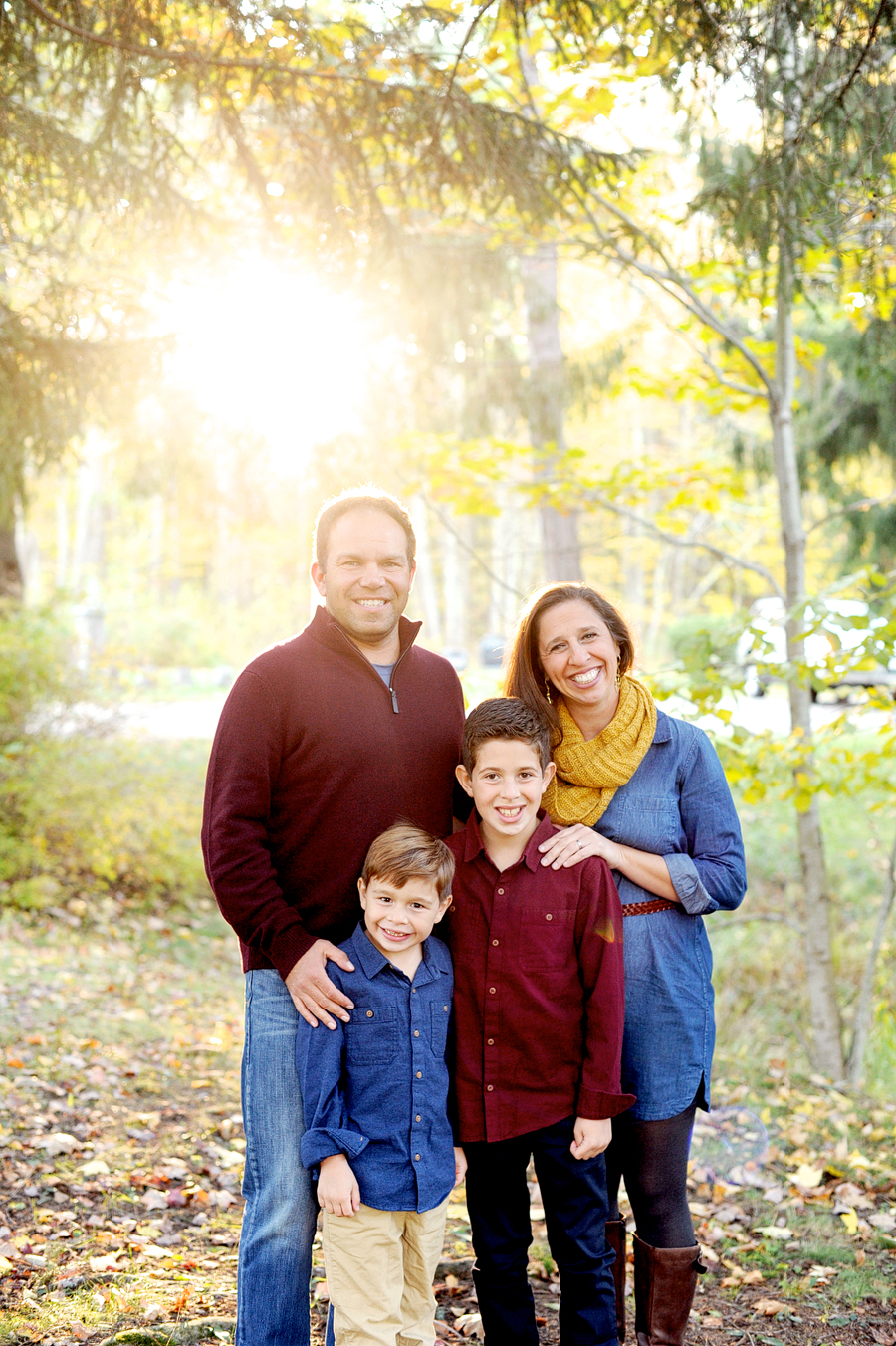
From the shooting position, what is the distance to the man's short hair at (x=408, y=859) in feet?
7.49

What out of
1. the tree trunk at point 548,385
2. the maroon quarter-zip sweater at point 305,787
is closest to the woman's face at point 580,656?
the maroon quarter-zip sweater at point 305,787

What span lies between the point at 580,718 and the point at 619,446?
68.8ft

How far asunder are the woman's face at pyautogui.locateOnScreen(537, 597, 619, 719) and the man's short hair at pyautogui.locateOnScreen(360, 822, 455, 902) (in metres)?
0.54

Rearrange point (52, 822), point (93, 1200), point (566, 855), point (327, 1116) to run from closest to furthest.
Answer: point (327, 1116)
point (566, 855)
point (93, 1200)
point (52, 822)

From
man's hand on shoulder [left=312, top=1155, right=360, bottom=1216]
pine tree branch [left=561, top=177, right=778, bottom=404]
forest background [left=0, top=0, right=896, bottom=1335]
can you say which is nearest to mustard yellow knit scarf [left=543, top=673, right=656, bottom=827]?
man's hand on shoulder [left=312, top=1155, right=360, bottom=1216]

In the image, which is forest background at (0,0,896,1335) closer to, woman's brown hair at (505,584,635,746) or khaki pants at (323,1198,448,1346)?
woman's brown hair at (505,584,635,746)

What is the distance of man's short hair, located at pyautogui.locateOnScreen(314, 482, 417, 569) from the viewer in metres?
2.56

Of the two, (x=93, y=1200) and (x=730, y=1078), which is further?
(x=730, y=1078)

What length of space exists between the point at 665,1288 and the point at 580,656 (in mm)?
1521

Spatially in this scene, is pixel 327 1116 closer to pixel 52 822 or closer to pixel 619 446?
pixel 52 822

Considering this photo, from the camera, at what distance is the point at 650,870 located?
2484 millimetres

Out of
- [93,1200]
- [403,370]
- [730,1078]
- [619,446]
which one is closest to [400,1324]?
[93,1200]

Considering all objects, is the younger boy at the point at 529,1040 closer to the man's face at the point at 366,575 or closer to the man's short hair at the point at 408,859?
the man's short hair at the point at 408,859

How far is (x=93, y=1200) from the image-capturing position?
3547 mm
